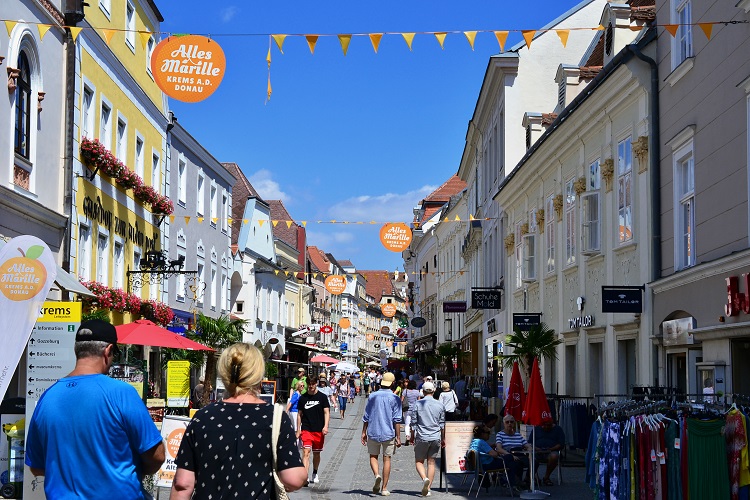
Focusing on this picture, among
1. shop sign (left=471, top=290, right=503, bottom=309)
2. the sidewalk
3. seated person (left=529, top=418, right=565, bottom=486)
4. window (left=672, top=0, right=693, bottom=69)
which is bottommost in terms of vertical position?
the sidewalk

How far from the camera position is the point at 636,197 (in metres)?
18.2

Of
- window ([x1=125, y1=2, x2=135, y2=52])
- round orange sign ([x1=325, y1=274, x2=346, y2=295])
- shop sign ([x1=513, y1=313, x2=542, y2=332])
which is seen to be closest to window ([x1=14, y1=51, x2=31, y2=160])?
window ([x1=125, y1=2, x2=135, y2=52])

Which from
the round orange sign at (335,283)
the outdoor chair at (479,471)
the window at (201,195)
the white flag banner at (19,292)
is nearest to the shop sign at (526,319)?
the outdoor chair at (479,471)

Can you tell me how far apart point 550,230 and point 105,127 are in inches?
424

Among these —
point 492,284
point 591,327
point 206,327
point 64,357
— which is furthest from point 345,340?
point 64,357

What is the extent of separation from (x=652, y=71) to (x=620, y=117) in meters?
1.89

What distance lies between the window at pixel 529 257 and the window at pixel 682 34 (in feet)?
37.8

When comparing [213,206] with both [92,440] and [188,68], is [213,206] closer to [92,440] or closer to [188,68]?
[188,68]

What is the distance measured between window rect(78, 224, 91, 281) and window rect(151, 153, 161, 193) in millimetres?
6633

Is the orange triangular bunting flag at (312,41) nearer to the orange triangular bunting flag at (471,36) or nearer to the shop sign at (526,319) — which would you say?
the orange triangular bunting flag at (471,36)

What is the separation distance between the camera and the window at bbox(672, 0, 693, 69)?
52.3 ft

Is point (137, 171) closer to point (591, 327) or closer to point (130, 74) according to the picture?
point (130, 74)

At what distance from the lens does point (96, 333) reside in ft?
17.7

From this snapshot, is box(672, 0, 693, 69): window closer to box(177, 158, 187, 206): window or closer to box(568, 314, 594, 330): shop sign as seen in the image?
box(568, 314, 594, 330): shop sign
